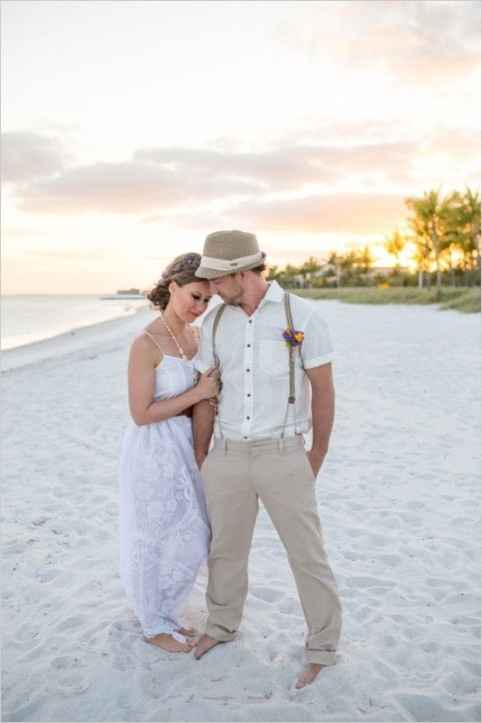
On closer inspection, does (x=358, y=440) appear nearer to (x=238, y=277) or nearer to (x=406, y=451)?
(x=406, y=451)

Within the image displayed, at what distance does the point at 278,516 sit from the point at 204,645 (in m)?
0.89

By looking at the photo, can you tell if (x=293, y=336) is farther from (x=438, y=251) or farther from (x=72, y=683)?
(x=438, y=251)

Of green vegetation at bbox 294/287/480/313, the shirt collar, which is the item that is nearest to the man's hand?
the shirt collar

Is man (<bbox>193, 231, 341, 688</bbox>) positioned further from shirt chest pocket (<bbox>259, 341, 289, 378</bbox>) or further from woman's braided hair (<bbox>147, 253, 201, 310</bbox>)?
woman's braided hair (<bbox>147, 253, 201, 310</bbox>)

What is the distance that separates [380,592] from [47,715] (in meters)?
2.06

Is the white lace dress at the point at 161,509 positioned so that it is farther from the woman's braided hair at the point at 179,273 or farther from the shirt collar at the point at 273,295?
the shirt collar at the point at 273,295

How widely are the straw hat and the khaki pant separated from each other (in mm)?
805

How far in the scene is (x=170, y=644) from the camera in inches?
132

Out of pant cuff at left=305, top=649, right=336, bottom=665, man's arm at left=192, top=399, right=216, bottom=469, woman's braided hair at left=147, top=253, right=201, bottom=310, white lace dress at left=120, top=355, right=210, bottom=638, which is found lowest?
pant cuff at left=305, top=649, right=336, bottom=665

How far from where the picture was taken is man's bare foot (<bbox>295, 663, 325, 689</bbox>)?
10.0 ft

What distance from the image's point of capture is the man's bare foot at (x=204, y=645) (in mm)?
3279

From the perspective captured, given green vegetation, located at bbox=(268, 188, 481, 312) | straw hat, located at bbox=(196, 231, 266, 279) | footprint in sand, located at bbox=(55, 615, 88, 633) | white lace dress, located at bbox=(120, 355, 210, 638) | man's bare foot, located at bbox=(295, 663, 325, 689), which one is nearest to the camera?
straw hat, located at bbox=(196, 231, 266, 279)

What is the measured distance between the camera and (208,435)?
3246mm

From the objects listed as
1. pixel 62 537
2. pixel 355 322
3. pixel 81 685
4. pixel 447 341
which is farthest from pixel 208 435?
pixel 355 322
